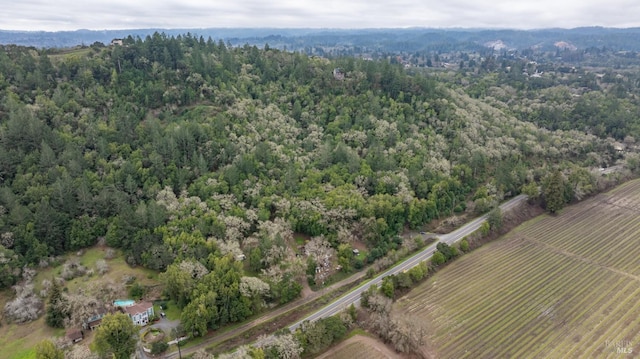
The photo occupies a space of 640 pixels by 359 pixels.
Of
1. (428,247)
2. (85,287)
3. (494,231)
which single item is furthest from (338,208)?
(85,287)

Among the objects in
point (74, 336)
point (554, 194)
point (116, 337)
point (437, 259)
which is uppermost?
point (116, 337)

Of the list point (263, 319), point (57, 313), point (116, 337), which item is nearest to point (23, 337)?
point (57, 313)

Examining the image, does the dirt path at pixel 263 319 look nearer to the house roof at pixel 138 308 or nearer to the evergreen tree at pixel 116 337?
the evergreen tree at pixel 116 337

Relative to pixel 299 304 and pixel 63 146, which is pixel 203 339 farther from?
pixel 63 146

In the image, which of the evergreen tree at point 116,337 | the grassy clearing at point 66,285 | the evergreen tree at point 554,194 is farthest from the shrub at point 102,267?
the evergreen tree at point 554,194

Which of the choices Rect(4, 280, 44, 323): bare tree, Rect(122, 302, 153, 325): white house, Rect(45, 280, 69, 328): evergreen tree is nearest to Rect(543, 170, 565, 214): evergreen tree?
Rect(122, 302, 153, 325): white house

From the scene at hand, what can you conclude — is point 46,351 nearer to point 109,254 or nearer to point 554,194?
point 109,254
